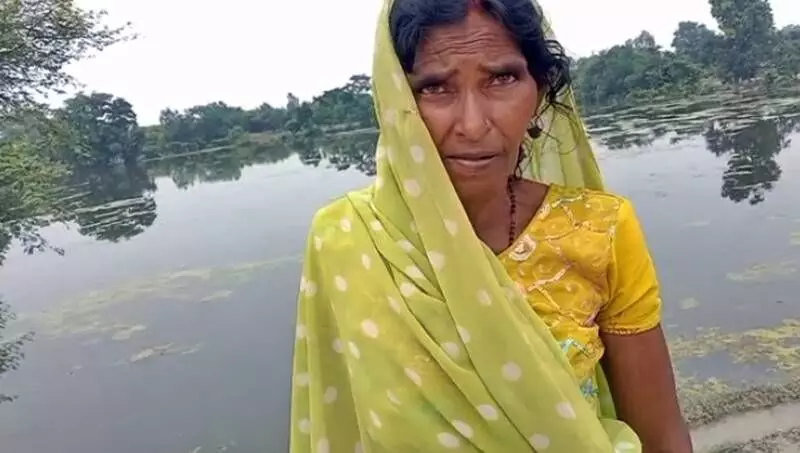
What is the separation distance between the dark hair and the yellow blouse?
220mm

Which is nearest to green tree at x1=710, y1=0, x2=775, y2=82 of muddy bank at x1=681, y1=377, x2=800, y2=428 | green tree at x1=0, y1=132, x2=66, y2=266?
green tree at x1=0, y1=132, x2=66, y2=266

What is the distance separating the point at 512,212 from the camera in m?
1.02

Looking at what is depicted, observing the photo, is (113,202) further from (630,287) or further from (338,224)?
(630,287)

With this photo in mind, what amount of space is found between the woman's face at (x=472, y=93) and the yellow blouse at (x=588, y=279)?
0.12 metres

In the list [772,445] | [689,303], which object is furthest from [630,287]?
[689,303]

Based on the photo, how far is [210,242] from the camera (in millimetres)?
14586

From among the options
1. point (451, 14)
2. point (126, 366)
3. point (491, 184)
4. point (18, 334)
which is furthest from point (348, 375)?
point (18, 334)

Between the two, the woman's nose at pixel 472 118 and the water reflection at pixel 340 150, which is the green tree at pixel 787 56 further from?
the woman's nose at pixel 472 118

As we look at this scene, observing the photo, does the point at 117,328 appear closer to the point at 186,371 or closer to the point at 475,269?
the point at 186,371

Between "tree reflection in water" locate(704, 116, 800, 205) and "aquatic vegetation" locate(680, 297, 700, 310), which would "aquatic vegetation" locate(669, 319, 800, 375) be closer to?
"aquatic vegetation" locate(680, 297, 700, 310)

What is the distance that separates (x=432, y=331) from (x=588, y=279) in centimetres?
22

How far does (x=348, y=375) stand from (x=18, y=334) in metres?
11.0

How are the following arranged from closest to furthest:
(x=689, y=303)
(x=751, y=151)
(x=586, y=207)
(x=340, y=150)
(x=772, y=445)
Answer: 1. (x=586, y=207)
2. (x=772, y=445)
3. (x=689, y=303)
4. (x=751, y=151)
5. (x=340, y=150)

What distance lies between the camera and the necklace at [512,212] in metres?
1.00
